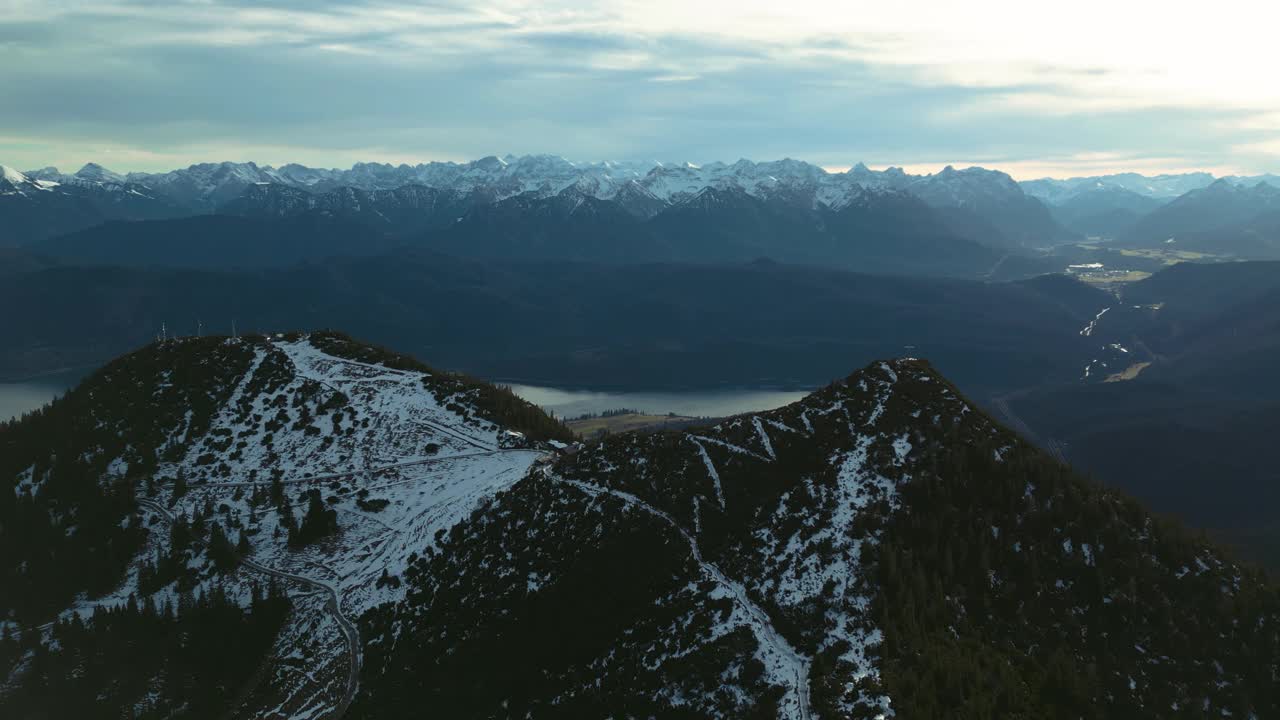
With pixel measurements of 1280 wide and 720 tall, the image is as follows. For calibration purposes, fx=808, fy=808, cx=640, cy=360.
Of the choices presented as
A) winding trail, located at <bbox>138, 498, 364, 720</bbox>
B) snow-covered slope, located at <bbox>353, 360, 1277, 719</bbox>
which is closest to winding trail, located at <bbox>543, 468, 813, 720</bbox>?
snow-covered slope, located at <bbox>353, 360, 1277, 719</bbox>

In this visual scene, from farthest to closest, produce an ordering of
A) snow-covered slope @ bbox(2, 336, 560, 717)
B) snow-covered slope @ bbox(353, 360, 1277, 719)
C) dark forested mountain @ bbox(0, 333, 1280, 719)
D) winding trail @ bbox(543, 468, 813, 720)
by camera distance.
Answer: snow-covered slope @ bbox(2, 336, 560, 717) → dark forested mountain @ bbox(0, 333, 1280, 719) → snow-covered slope @ bbox(353, 360, 1277, 719) → winding trail @ bbox(543, 468, 813, 720)

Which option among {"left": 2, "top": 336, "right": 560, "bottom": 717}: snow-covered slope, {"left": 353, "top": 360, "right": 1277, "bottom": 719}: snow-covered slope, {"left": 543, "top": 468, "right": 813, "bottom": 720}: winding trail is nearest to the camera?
{"left": 543, "top": 468, "right": 813, "bottom": 720}: winding trail

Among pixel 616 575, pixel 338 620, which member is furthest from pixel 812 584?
pixel 338 620

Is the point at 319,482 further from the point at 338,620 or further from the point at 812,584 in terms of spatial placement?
the point at 812,584

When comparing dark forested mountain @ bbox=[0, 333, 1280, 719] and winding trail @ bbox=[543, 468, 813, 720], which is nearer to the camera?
winding trail @ bbox=[543, 468, 813, 720]

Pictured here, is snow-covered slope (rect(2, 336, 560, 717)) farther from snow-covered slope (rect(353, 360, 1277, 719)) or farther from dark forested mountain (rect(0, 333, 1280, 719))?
snow-covered slope (rect(353, 360, 1277, 719))

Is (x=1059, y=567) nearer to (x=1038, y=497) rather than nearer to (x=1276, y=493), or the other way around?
(x=1038, y=497)
